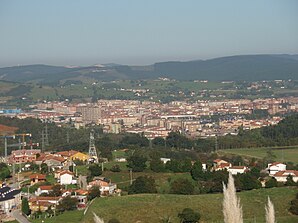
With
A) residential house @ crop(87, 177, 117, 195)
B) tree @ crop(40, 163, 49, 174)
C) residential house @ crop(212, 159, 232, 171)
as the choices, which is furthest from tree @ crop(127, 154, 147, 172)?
tree @ crop(40, 163, 49, 174)

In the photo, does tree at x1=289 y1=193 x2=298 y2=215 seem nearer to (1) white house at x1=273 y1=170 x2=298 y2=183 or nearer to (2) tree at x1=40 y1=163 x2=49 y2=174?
(1) white house at x1=273 y1=170 x2=298 y2=183

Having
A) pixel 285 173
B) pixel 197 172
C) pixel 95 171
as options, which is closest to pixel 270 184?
pixel 285 173

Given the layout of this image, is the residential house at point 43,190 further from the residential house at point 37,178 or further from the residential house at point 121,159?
the residential house at point 121,159

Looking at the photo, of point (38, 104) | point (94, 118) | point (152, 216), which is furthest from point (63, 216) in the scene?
point (38, 104)

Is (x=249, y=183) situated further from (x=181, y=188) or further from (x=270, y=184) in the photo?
(x=181, y=188)

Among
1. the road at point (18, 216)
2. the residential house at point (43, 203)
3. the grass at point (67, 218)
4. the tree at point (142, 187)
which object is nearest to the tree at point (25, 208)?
the road at point (18, 216)

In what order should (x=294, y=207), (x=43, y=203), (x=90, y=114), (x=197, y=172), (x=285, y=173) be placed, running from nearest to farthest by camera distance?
(x=294, y=207) < (x=43, y=203) < (x=197, y=172) < (x=285, y=173) < (x=90, y=114)
